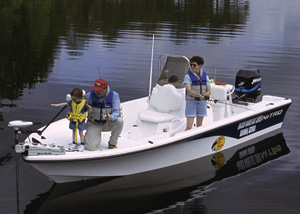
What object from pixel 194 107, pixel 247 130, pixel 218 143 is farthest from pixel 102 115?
pixel 247 130

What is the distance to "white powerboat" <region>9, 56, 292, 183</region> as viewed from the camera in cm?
710

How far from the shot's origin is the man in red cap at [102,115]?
743 cm

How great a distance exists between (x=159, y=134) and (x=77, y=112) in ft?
5.30

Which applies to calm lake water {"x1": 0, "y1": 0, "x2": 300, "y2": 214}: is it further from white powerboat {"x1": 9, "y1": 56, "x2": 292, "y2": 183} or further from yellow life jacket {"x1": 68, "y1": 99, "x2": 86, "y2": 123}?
yellow life jacket {"x1": 68, "y1": 99, "x2": 86, "y2": 123}

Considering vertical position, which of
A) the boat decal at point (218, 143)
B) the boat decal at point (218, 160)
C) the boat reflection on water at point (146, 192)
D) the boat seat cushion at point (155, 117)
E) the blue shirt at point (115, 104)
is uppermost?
the blue shirt at point (115, 104)

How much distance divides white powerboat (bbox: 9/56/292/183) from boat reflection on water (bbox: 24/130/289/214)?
0.60ft

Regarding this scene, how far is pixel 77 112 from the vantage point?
7.49m

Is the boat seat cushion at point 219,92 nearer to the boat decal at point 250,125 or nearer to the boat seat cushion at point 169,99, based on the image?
the boat decal at point 250,125

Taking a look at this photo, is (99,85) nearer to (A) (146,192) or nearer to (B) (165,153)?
(B) (165,153)

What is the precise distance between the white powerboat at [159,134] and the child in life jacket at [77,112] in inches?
10.5

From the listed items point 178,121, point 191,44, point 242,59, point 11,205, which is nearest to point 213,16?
point 191,44

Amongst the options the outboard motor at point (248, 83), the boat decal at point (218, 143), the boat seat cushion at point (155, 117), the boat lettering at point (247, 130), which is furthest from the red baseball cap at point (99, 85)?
the outboard motor at point (248, 83)

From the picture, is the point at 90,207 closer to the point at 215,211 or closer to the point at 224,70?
the point at 215,211

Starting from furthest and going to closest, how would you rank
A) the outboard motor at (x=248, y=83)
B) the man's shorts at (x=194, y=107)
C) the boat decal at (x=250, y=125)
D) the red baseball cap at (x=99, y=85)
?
the outboard motor at (x=248, y=83), the boat decal at (x=250, y=125), the man's shorts at (x=194, y=107), the red baseball cap at (x=99, y=85)
